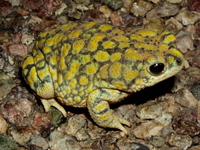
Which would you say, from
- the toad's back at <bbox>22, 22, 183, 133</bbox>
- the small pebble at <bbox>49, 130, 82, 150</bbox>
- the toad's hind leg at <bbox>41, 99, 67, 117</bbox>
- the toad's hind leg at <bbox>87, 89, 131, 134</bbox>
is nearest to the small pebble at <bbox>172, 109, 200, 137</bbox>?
the toad's back at <bbox>22, 22, 183, 133</bbox>

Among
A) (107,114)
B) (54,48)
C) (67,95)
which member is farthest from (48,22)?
(107,114)

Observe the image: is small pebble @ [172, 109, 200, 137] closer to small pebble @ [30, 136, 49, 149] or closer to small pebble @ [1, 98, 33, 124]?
small pebble @ [30, 136, 49, 149]

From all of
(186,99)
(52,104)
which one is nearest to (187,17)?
(186,99)

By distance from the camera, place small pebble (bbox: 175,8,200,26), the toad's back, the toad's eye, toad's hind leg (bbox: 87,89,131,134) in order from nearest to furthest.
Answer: the toad's eye → the toad's back → toad's hind leg (bbox: 87,89,131,134) → small pebble (bbox: 175,8,200,26)

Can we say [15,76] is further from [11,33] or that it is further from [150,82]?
[150,82]

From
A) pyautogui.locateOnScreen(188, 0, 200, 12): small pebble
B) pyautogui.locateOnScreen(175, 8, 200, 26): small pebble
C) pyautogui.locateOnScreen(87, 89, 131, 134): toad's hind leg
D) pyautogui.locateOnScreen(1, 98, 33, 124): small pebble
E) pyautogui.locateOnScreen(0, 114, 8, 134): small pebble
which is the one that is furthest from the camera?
pyautogui.locateOnScreen(188, 0, 200, 12): small pebble

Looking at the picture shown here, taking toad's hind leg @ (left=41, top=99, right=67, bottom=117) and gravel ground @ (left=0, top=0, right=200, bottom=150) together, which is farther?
toad's hind leg @ (left=41, top=99, right=67, bottom=117)

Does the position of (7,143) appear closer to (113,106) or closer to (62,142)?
(62,142)
